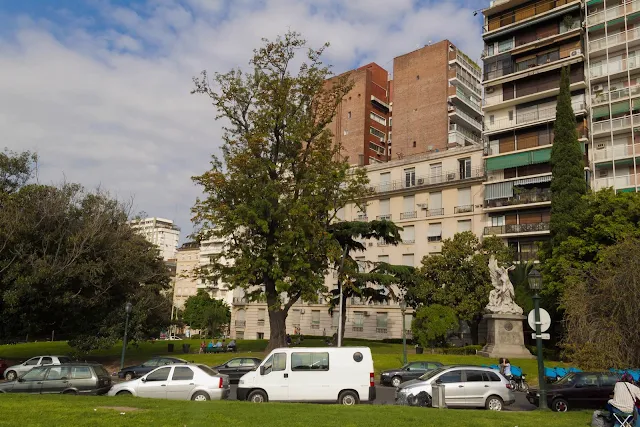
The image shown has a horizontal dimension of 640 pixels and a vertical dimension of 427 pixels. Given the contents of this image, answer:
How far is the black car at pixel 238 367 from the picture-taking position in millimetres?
26156

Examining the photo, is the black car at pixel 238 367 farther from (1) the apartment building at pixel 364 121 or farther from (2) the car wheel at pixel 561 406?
(1) the apartment building at pixel 364 121

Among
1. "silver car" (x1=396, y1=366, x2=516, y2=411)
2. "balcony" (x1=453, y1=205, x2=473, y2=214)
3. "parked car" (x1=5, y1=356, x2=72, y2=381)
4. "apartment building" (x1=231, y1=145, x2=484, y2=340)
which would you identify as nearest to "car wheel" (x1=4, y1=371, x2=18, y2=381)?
"parked car" (x1=5, y1=356, x2=72, y2=381)

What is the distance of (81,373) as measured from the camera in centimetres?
1756

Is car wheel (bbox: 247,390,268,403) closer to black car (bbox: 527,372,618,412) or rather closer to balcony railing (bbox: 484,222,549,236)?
black car (bbox: 527,372,618,412)

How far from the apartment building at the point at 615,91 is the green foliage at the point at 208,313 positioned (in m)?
55.4

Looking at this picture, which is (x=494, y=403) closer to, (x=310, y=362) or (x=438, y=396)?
(x=438, y=396)

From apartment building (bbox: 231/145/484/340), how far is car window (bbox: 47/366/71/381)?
118 ft

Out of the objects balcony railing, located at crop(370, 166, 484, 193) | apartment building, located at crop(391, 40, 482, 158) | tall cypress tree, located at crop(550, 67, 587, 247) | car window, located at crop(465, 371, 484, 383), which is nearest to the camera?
car window, located at crop(465, 371, 484, 383)

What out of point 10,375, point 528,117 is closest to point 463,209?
point 528,117

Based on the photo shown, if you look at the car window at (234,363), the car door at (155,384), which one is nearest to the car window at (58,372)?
the car door at (155,384)

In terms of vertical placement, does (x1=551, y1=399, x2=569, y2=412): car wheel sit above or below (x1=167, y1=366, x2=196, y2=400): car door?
below

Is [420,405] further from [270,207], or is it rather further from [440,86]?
[440,86]

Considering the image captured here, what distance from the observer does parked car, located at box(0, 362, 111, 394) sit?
1720cm

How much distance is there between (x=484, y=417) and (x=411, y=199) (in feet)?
152
